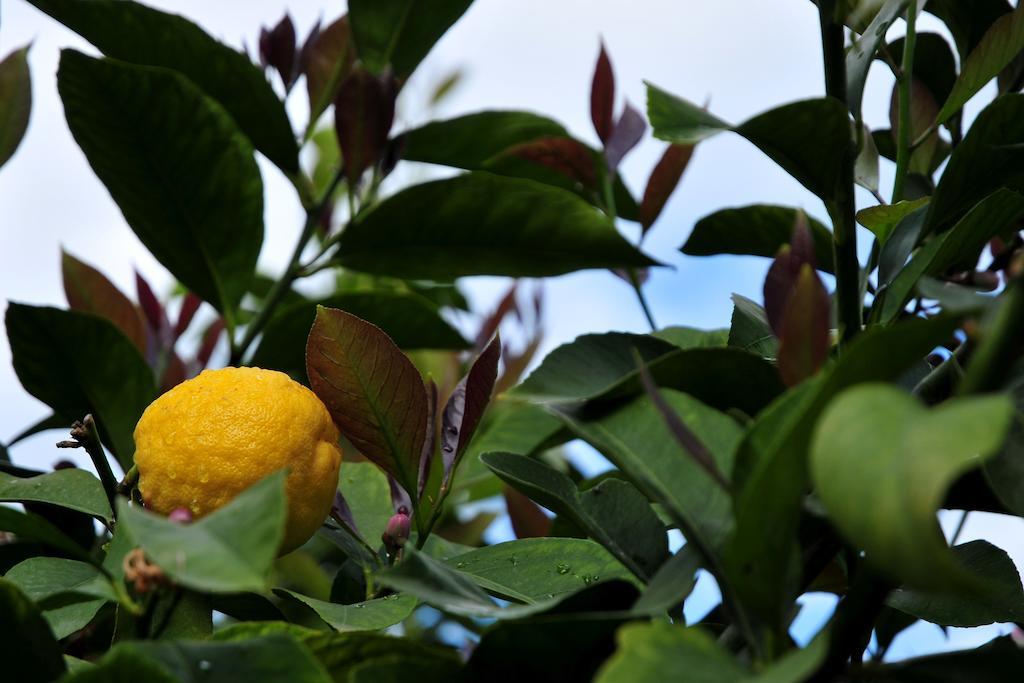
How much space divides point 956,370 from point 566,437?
0.43 m

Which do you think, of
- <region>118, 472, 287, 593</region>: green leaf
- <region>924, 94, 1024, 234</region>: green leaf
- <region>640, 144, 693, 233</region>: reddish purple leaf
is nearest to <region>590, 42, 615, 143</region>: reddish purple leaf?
<region>640, 144, 693, 233</region>: reddish purple leaf

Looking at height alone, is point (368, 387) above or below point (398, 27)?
below

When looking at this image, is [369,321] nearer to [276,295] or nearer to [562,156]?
[276,295]

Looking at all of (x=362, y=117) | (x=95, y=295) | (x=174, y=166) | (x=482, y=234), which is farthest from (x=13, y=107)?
(x=482, y=234)

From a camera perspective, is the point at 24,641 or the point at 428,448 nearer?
the point at 24,641

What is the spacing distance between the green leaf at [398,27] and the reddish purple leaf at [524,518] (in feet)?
1.75

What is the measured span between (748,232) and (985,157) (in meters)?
0.22

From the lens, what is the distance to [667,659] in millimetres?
434

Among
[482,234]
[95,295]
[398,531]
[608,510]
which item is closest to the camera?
[608,510]

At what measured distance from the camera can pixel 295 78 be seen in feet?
4.52

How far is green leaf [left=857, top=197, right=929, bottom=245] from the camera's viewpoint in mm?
772

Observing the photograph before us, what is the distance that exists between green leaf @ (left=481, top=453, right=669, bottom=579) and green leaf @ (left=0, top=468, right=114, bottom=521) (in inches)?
14.0

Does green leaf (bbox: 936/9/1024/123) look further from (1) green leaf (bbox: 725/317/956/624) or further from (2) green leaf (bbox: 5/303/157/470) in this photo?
(2) green leaf (bbox: 5/303/157/470)

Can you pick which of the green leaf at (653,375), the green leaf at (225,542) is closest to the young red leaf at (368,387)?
the green leaf at (653,375)
